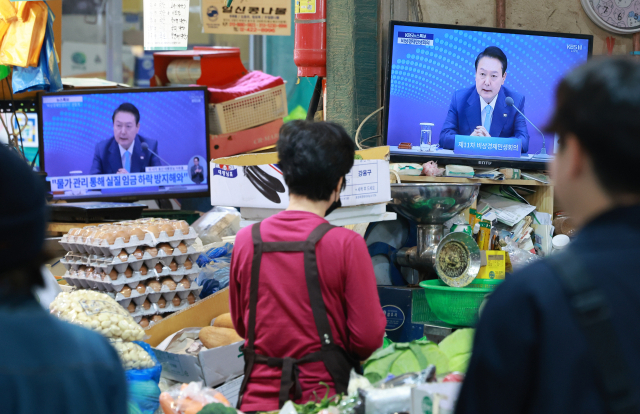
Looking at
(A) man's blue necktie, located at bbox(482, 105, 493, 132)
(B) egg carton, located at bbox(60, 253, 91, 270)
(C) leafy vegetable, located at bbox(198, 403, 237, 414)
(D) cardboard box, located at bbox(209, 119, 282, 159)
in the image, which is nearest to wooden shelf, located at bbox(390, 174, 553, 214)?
(A) man's blue necktie, located at bbox(482, 105, 493, 132)

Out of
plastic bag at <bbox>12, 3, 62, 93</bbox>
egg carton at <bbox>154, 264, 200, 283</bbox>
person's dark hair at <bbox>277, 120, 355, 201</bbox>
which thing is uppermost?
plastic bag at <bbox>12, 3, 62, 93</bbox>

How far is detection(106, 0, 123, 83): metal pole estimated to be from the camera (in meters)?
9.32

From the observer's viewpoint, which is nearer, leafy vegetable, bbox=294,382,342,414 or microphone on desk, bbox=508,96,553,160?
leafy vegetable, bbox=294,382,342,414

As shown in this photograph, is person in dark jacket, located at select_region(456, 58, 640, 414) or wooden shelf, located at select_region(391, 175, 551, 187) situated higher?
person in dark jacket, located at select_region(456, 58, 640, 414)

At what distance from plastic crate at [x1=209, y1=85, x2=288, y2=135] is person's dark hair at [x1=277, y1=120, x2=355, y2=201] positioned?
3.20m

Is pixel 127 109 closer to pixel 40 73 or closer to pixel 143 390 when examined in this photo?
pixel 40 73

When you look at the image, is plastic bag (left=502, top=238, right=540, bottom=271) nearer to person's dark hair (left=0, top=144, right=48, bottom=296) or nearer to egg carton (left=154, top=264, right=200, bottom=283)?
egg carton (left=154, top=264, right=200, bottom=283)

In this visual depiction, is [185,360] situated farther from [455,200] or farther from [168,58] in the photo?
[168,58]

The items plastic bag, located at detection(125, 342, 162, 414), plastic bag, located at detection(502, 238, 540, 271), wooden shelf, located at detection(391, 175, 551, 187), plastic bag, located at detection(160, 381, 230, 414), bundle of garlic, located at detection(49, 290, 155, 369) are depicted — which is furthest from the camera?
wooden shelf, located at detection(391, 175, 551, 187)

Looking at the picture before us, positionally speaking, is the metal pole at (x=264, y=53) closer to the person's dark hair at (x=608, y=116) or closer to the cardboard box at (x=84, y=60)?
the cardboard box at (x=84, y=60)

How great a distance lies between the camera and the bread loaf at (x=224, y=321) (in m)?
3.17

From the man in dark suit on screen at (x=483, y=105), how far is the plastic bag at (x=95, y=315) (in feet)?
6.76

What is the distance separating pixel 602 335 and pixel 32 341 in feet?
2.64

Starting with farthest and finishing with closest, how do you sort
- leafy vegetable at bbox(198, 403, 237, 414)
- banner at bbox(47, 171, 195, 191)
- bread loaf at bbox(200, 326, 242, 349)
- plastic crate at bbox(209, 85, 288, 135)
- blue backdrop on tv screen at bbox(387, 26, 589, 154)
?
plastic crate at bbox(209, 85, 288, 135), banner at bbox(47, 171, 195, 191), blue backdrop on tv screen at bbox(387, 26, 589, 154), bread loaf at bbox(200, 326, 242, 349), leafy vegetable at bbox(198, 403, 237, 414)
